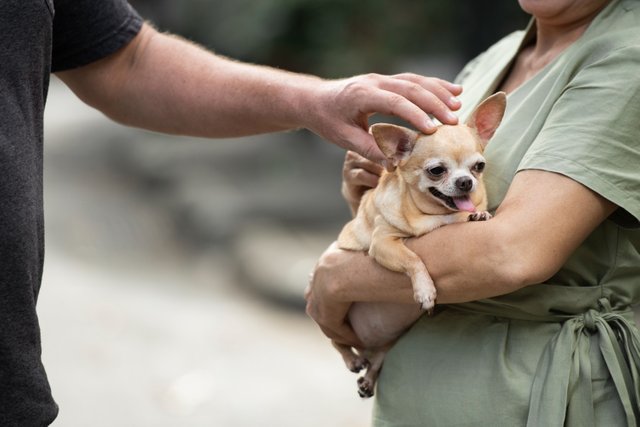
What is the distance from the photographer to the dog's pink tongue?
7.02 ft

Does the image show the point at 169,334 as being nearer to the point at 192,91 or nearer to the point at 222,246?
the point at 222,246

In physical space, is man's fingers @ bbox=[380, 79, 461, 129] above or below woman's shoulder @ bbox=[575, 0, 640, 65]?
below

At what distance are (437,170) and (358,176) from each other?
0.42 meters

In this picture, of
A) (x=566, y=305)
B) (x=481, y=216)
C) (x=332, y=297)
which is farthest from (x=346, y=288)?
(x=566, y=305)

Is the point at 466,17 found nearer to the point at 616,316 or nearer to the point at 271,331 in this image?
the point at 271,331

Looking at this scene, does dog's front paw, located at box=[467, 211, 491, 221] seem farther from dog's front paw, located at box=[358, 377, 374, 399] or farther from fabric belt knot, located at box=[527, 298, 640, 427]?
dog's front paw, located at box=[358, 377, 374, 399]

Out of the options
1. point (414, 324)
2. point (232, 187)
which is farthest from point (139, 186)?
point (414, 324)

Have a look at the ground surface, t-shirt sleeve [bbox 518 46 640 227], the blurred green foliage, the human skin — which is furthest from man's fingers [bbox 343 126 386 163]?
the blurred green foliage

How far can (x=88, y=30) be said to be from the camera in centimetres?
238

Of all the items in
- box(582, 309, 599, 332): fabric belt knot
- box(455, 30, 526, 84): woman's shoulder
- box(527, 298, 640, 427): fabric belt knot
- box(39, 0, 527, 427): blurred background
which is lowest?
box(39, 0, 527, 427): blurred background

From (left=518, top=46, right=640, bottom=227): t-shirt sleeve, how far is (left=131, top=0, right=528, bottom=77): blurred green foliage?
5113 mm

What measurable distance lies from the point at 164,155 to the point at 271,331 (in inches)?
145

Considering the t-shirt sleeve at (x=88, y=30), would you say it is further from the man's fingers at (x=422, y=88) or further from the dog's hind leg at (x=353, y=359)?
the dog's hind leg at (x=353, y=359)

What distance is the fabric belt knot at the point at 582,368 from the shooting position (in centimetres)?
206
